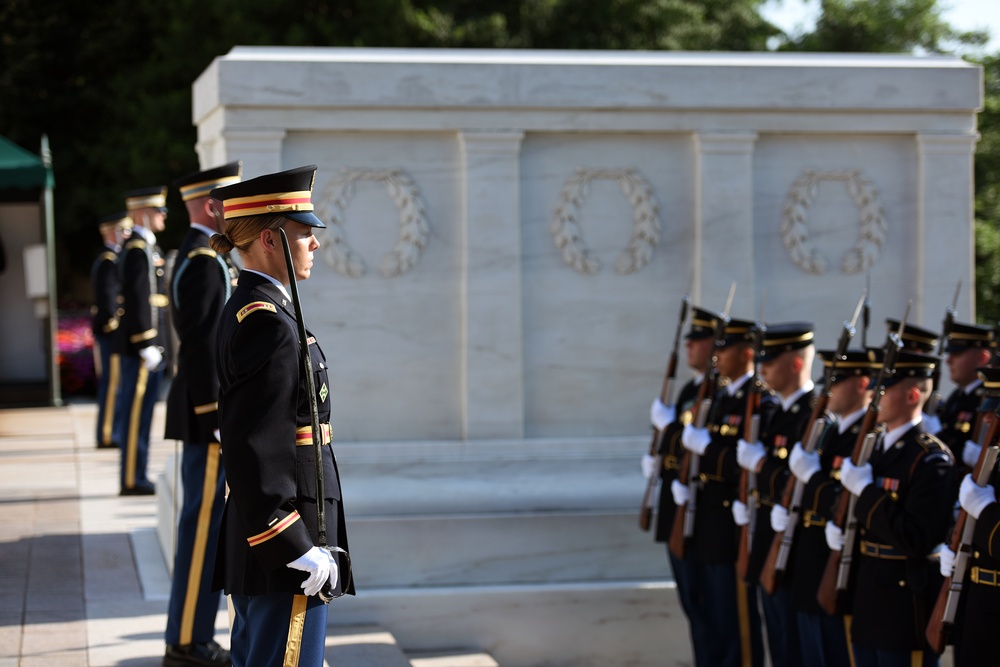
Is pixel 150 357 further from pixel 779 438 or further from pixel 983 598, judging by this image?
pixel 983 598

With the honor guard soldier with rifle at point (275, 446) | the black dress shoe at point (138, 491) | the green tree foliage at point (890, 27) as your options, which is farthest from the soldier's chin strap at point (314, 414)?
the green tree foliage at point (890, 27)

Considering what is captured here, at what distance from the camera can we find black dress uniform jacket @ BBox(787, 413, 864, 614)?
16.5 feet

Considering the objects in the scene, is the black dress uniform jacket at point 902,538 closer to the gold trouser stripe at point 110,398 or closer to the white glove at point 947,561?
the white glove at point 947,561

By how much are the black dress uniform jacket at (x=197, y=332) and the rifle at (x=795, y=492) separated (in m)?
2.17

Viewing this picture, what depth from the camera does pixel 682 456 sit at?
19.3ft

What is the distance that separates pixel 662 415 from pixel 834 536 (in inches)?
53.4

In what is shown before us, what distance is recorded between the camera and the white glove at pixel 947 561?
4.30 m

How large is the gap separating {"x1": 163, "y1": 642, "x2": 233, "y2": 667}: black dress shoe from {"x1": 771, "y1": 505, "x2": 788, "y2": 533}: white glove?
210cm

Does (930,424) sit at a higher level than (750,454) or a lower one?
higher

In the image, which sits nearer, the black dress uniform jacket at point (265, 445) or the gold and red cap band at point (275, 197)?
the black dress uniform jacket at point (265, 445)

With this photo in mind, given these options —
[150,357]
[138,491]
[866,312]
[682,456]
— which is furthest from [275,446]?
[150,357]

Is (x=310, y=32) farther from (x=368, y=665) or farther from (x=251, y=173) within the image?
(x=368, y=665)

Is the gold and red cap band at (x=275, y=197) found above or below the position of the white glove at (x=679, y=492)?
above

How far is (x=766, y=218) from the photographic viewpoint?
6738 mm
